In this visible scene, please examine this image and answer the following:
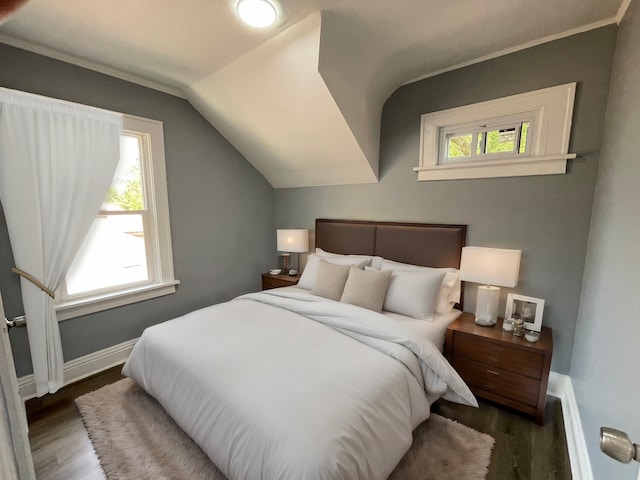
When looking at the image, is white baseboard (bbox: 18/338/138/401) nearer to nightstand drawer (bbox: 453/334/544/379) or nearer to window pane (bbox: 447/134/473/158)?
nightstand drawer (bbox: 453/334/544/379)

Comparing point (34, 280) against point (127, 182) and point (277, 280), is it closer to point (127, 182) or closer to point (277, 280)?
point (127, 182)

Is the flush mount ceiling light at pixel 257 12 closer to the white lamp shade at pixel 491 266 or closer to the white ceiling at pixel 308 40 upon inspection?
the white ceiling at pixel 308 40

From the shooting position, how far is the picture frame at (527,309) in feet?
6.66

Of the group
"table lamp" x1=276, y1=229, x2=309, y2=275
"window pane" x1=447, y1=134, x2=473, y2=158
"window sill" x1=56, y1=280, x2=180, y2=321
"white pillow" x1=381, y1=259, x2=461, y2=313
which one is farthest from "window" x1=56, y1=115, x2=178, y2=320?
"window pane" x1=447, y1=134, x2=473, y2=158

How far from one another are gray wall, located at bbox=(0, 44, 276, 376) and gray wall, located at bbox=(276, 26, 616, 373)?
1862 mm

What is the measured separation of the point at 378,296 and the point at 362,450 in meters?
1.23

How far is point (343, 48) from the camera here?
2.02 m

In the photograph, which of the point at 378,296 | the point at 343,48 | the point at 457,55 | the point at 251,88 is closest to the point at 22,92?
the point at 251,88

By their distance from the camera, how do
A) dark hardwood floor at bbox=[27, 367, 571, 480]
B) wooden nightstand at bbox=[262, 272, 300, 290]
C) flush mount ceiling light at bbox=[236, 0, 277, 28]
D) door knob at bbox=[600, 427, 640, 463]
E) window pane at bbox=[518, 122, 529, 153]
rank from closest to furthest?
door knob at bbox=[600, 427, 640, 463], dark hardwood floor at bbox=[27, 367, 571, 480], flush mount ceiling light at bbox=[236, 0, 277, 28], window pane at bbox=[518, 122, 529, 153], wooden nightstand at bbox=[262, 272, 300, 290]

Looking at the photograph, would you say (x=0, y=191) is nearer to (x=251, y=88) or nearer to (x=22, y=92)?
(x=22, y=92)

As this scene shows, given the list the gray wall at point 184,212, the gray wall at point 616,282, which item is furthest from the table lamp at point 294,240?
the gray wall at point 616,282

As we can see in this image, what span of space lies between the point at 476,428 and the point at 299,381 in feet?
4.37

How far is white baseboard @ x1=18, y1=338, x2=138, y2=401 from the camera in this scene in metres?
2.07

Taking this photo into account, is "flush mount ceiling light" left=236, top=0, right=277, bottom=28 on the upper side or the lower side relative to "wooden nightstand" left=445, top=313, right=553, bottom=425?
upper
